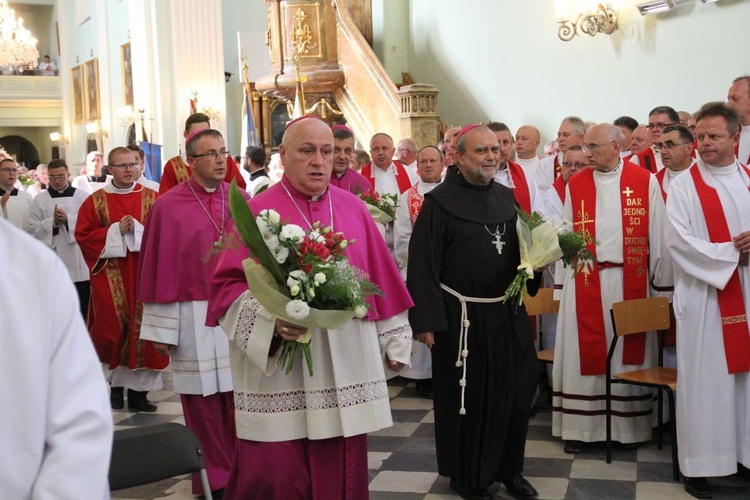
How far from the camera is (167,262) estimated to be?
16.8ft

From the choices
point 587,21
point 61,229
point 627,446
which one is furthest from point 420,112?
point 627,446

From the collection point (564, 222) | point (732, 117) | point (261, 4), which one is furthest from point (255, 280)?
point (261, 4)

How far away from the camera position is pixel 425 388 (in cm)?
775

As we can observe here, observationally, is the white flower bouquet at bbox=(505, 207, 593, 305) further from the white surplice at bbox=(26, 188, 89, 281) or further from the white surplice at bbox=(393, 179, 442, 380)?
the white surplice at bbox=(26, 188, 89, 281)

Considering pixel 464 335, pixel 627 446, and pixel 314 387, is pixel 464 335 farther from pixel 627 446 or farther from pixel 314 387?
pixel 627 446

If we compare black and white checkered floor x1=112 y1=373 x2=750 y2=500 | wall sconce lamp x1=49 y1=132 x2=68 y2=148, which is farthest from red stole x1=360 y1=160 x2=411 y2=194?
wall sconce lamp x1=49 y1=132 x2=68 y2=148

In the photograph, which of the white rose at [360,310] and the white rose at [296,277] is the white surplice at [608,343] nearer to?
the white rose at [360,310]

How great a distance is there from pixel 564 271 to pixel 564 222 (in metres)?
1.00

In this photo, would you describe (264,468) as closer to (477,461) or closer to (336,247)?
(336,247)

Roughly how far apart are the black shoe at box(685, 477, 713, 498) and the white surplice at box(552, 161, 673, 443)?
0.85 m

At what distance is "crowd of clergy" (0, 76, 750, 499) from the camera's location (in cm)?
372

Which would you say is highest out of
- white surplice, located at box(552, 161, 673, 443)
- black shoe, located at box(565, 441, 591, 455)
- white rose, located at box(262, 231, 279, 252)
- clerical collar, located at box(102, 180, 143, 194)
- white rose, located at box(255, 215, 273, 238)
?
clerical collar, located at box(102, 180, 143, 194)

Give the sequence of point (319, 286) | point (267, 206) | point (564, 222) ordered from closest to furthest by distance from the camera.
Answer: point (319, 286), point (267, 206), point (564, 222)

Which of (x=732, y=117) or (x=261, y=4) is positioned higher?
(x=261, y=4)
